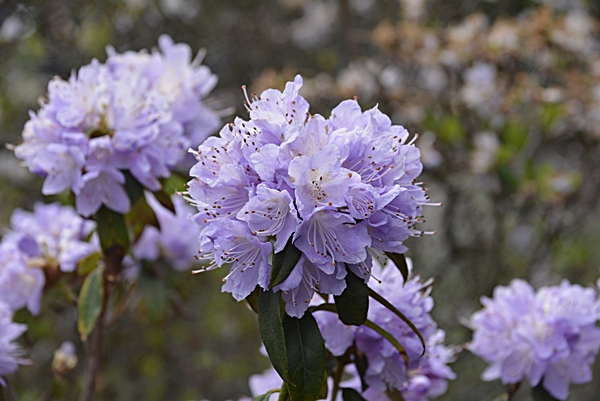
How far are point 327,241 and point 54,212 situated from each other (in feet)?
4.12

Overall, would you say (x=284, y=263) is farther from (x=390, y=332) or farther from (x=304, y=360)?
(x=390, y=332)

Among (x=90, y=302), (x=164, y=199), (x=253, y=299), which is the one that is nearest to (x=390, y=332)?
(x=253, y=299)

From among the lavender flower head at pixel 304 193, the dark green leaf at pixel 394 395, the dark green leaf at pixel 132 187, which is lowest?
the dark green leaf at pixel 394 395

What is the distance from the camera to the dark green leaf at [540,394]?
159 cm

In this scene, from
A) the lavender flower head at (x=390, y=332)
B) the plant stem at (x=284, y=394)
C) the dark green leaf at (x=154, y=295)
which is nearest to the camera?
the plant stem at (x=284, y=394)

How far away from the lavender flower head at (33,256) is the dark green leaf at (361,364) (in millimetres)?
921

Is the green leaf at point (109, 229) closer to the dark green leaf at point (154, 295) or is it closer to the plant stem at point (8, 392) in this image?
the plant stem at point (8, 392)

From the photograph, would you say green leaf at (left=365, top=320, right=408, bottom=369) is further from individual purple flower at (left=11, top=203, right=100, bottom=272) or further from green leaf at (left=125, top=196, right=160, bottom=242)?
individual purple flower at (left=11, top=203, right=100, bottom=272)

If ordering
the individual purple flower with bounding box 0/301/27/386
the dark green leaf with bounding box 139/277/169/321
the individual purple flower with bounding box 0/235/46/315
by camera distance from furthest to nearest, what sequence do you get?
the dark green leaf with bounding box 139/277/169/321
the individual purple flower with bounding box 0/235/46/315
the individual purple flower with bounding box 0/301/27/386

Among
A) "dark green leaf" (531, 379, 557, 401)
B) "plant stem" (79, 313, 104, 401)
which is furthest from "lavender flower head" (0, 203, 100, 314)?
"dark green leaf" (531, 379, 557, 401)

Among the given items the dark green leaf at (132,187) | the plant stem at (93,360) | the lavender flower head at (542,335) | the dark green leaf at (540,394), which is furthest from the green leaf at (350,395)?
the plant stem at (93,360)

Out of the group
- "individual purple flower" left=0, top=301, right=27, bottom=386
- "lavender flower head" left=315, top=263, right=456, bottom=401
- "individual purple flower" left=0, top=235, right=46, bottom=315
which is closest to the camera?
"lavender flower head" left=315, top=263, right=456, bottom=401

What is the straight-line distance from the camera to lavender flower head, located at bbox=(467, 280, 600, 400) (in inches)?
59.9

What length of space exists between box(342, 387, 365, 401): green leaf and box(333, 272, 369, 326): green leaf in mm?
256
